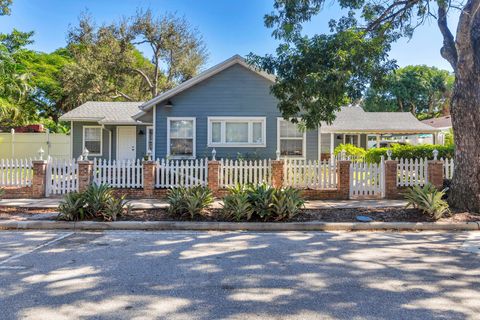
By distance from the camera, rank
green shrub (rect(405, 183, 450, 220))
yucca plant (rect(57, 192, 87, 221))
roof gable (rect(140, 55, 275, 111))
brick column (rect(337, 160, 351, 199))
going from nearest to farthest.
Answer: yucca plant (rect(57, 192, 87, 221)), green shrub (rect(405, 183, 450, 220)), brick column (rect(337, 160, 351, 199)), roof gable (rect(140, 55, 275, 111))

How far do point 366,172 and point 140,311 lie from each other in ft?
30.8

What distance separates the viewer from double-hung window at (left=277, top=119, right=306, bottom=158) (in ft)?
50.0

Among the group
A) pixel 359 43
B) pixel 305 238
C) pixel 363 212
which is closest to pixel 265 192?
pixel 305 238

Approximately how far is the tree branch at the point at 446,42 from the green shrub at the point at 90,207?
895cm

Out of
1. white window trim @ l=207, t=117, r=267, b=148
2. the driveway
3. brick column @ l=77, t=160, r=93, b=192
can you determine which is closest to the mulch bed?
the driveway

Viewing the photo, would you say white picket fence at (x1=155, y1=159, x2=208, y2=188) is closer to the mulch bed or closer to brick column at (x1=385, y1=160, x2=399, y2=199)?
the mulch bed

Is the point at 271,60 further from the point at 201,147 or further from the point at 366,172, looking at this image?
the point at 201,147

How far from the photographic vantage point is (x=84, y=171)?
1192cm

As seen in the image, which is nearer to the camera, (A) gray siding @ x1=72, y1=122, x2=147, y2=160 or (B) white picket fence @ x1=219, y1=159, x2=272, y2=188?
(B) white picket fence @ x1=219, y1=159, x2=272, y2=188

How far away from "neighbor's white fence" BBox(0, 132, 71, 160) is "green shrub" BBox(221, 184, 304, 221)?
18.0m

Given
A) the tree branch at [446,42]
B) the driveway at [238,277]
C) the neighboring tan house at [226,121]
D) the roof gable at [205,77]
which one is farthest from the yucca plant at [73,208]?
the tree branch at [446,42]

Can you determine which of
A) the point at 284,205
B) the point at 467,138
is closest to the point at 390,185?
the point at 467,138

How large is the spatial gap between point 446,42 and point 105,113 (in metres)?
16.4

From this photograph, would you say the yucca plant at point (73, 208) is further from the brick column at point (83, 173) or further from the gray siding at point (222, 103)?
the gray siding at point (222, 103)
